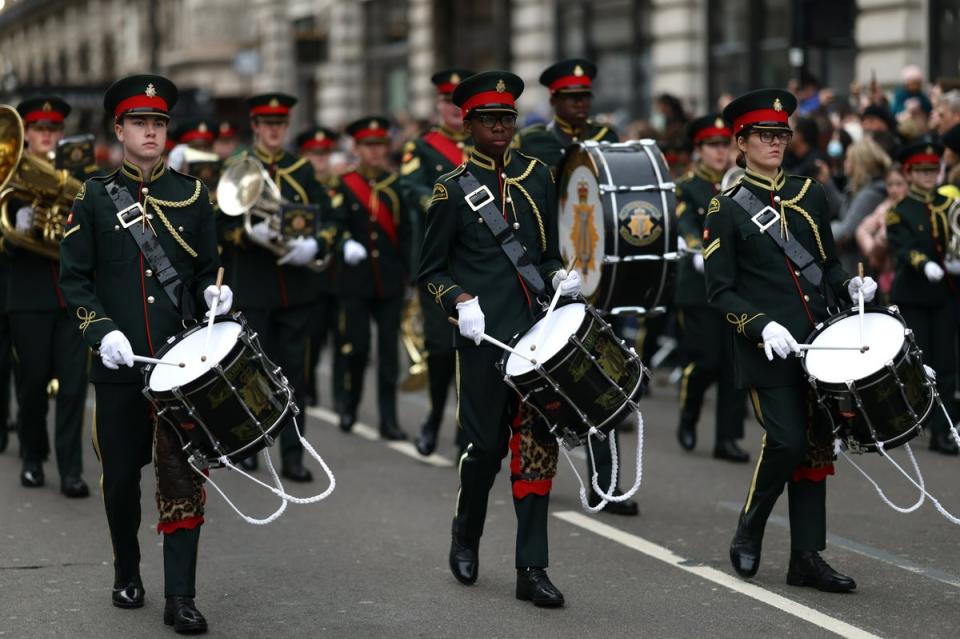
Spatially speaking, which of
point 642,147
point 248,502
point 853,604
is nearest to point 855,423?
point 853,604

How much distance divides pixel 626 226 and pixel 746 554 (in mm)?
2039

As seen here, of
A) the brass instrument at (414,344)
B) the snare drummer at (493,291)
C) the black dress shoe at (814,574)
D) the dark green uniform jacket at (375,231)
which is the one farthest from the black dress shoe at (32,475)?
the black dress shoe at (814,574)

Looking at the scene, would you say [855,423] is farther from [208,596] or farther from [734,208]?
[208,596]

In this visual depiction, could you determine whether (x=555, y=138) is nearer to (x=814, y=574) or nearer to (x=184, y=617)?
(x=814, y=574)

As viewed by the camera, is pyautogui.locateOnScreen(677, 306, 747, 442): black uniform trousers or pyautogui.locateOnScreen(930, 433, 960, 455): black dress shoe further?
pyautogui.locateOnScreen(677, 306, 747, 442): black uniform trousers

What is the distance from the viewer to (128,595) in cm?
689

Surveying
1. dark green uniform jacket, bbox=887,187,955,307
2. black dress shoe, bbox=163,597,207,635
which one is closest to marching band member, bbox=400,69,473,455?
dark green uniform jacket, bbox=887,187,955,307

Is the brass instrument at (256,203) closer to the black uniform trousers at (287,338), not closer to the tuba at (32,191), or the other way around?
the black uniform trousers at (287,338)

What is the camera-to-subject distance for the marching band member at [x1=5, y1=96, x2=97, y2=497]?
31.3 ft

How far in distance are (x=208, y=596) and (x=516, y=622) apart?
1366 millimetres

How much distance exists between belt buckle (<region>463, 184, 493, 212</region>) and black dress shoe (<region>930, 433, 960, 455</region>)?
15.9ft

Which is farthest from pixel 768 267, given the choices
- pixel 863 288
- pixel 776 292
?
pixel 863 288

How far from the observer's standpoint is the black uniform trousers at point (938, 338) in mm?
10961

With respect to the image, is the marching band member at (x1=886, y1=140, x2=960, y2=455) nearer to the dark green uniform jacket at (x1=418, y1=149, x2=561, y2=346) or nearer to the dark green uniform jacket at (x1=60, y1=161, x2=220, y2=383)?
the dark green uniform jacket at (x1=418, y1=149, x2=561, y2=346)
